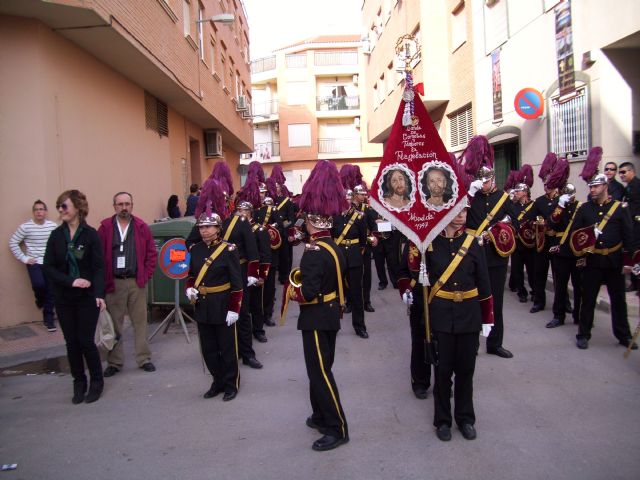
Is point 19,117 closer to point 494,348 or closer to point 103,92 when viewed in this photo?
point 103,92

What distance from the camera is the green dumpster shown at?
8.23m

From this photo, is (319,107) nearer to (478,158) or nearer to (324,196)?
(478,158)

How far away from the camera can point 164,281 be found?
27.0 ft

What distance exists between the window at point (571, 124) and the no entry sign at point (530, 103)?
248 mm

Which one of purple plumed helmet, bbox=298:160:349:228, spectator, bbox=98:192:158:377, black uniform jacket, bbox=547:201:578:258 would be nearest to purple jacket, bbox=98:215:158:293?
spectator, bbox=98:192:158:377

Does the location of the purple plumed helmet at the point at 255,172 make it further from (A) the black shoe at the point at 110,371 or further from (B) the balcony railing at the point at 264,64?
(B) the balcony railing at the point at 264,64

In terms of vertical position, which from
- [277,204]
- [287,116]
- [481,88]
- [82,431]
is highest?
[287,116]

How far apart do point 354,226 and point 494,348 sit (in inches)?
98.8

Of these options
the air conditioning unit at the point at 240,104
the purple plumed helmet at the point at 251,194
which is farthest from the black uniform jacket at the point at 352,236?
the air conditioning unit at the point at 240,104

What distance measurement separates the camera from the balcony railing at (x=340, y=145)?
4362cm

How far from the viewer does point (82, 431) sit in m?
4.57

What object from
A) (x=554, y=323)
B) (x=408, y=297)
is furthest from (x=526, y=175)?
(x=408, y=297)

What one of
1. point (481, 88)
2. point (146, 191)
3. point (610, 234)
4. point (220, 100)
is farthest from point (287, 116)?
point (610, 234)

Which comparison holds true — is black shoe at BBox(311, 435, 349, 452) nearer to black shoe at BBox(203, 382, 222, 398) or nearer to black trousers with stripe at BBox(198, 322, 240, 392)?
black trousers with stripe at BBox(198, 322, 240, 392)
